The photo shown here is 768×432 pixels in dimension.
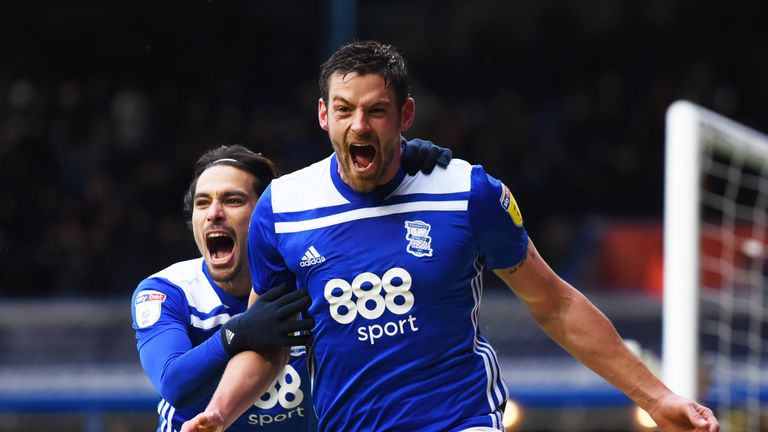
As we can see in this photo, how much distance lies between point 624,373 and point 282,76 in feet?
41.1

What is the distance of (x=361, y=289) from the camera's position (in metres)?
3.66

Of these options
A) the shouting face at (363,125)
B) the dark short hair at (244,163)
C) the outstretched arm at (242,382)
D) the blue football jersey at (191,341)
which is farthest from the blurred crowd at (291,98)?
the shouting face at (363,125)

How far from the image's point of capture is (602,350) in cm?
385

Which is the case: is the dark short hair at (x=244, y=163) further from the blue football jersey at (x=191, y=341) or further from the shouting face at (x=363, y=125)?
the shouting face at (x=363, y=125)

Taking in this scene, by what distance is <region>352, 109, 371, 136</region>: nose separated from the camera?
11.7 feet

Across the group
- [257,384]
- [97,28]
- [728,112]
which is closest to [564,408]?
[728,112]

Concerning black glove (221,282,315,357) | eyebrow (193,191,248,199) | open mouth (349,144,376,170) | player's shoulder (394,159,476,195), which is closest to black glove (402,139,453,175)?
player's shoulder (394,159,476,195)

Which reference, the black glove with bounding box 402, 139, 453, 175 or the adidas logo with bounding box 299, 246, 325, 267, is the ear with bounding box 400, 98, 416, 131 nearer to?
the black glove with bounding box 402, 139, 453, 175

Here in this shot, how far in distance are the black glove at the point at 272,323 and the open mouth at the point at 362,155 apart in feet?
1.41

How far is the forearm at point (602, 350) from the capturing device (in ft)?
12.6

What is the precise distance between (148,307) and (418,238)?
1.11 metres

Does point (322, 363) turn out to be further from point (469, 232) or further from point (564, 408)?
point (564, 408)

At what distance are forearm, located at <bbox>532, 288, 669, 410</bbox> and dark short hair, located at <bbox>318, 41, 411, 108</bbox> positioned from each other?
85 centimetres

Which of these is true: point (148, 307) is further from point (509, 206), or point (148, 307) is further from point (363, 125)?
point (509, 206)
